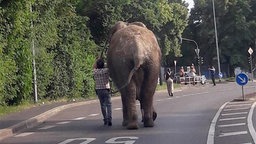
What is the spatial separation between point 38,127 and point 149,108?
4285 millimetres

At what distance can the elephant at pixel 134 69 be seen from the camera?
14.6 m

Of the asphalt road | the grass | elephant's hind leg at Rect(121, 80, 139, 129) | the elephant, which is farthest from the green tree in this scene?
elephant's hind leg at Rect(121, 80, 139, 129)

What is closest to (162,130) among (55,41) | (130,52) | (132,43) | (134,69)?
(134,69)

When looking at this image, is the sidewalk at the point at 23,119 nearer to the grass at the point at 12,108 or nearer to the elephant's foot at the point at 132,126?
the grass at the point at 12,108

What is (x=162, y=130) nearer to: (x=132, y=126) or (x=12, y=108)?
(x=132, y=126)

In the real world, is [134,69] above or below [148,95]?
above

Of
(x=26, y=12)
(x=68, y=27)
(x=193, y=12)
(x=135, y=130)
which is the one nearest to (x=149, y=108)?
(x=135, y=130)

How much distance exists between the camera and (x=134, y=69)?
14.4m

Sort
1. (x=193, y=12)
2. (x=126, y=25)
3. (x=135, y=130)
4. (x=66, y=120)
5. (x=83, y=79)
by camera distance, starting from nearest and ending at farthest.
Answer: (x=135, y=130) < (x=126, y=25) < (x=66, y=120) < (x=83, y=79) < (x=193, y=12)

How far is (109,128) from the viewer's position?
607 inches

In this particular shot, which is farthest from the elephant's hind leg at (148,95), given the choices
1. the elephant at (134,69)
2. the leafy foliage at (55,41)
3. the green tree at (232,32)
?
the green tree at (232,32)

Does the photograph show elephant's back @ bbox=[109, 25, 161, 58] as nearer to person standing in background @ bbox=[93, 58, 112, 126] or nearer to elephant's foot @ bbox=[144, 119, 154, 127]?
person standing in background @ bbox=[93, 58, 112, 126]

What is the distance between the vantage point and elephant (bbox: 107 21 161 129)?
14578mm

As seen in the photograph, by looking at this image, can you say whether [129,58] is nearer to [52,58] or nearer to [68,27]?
[52,58]
